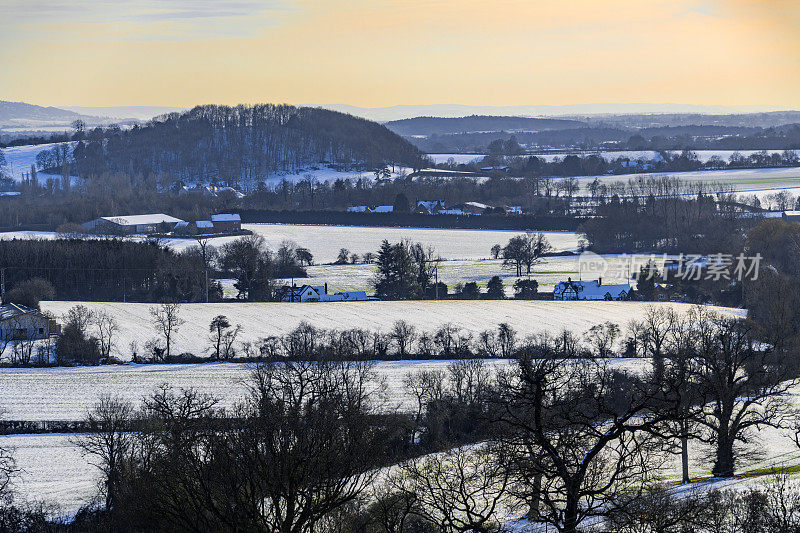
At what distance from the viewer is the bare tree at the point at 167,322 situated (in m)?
30.6

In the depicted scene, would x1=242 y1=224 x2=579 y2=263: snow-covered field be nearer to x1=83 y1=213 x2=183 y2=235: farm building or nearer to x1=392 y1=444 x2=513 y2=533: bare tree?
x1=83 y1=213 x2=183 y2=235: farm building

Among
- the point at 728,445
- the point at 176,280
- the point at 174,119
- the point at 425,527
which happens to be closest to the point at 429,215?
the point at 176,280

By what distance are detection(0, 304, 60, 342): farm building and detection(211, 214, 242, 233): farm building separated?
32521 mm

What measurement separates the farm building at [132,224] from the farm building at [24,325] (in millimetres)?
32490

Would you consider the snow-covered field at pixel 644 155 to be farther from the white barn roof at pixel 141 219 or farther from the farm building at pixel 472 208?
the white barn roof at pixel 141 219

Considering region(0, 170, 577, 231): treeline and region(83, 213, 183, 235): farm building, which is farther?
region(0, 170, 577, 231): treeline

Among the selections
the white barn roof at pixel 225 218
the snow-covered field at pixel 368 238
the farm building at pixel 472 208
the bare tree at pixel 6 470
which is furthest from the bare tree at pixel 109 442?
the farm building at pixel 472 208

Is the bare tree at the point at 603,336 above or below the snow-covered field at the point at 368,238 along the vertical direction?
below

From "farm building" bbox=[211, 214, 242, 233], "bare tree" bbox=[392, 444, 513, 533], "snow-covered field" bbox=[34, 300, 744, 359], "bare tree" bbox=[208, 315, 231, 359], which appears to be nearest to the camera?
"bare tree" bbox=[392, 444, 513, 533]

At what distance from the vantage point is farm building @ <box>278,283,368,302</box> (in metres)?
40.2

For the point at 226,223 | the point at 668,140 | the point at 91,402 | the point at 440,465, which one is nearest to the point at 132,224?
the point at 226,223

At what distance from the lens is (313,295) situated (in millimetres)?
40688

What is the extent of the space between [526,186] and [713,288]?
43485 mm

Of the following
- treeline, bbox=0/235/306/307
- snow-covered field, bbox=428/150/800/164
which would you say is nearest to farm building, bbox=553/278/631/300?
treeline, bbox=0/235/306/307
